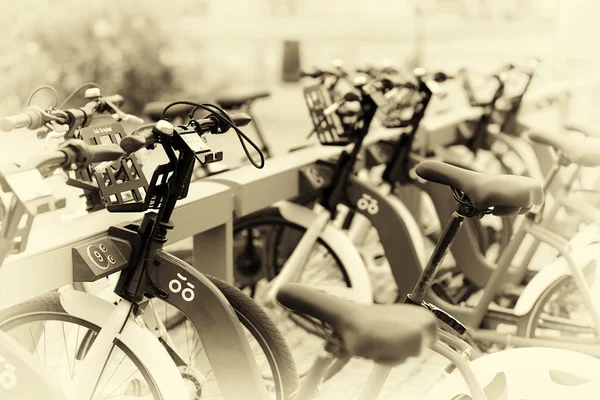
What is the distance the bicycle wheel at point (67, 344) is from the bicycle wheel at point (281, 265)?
3.57ft

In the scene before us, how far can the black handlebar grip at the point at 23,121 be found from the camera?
7.06ft

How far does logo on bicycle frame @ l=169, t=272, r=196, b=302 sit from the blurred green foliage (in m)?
4.90

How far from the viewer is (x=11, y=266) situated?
6.91 ft

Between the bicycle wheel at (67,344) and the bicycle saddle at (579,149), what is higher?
the bicycle saddle at (579,149)

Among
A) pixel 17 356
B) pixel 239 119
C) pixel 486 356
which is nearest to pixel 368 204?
pixel 239 119

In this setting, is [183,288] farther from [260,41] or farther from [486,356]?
[260,41]

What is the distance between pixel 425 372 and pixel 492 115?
71.4 inches

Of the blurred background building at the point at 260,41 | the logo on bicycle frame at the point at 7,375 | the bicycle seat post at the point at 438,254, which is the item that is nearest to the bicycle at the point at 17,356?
the logo on bicycle frame at the point at 7,375

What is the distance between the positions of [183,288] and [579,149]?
1.57 m

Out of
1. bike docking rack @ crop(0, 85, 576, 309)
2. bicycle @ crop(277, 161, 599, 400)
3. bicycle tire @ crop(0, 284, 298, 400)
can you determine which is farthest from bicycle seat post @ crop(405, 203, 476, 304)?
bike docking rack @ crop(0, 85, 576, 309)

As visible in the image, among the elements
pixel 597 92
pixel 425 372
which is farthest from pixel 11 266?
pixel 597 92

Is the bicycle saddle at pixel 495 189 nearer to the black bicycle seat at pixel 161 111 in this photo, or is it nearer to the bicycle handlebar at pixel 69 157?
the bicycle handlebar at pixel 69 157

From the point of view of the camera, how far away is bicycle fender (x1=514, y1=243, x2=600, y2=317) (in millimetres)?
3010

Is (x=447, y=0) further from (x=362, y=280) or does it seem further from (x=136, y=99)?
(x=362, y=280)
